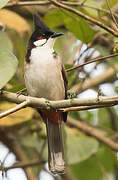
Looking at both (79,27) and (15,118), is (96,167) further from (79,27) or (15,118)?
(79,27)

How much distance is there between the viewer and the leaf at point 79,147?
3048 mm

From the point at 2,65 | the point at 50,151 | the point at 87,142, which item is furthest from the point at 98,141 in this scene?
the point at 2,65

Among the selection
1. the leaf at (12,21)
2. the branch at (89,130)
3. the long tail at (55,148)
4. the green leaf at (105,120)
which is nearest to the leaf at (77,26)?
the leaf at (12,21)

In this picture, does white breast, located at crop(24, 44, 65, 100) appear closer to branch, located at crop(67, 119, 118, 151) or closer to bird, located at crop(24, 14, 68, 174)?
bird, located at crop(24, 14, 68, 174)

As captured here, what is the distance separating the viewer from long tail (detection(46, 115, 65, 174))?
Result: 2551 millimetres

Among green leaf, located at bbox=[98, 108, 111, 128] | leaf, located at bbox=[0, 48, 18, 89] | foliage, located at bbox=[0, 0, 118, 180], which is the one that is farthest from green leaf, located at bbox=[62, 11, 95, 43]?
green leaf, located at bbox=[98, 108, 111, 128]

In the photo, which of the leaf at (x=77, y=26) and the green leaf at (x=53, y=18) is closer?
the leaf at (x=77, y=26)

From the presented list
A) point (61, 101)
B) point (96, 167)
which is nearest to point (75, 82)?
point (96, 167)

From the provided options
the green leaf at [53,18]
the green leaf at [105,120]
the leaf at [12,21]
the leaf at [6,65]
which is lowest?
the leaf at [6,65]

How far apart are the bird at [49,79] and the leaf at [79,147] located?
1.27 feet

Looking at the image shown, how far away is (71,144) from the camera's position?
321 cm

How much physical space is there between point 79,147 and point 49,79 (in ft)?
2.67

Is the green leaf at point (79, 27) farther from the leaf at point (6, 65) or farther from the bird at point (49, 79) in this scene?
the leaf at point (6, 65)

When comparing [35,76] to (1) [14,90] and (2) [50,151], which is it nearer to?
(1) [14,90]
